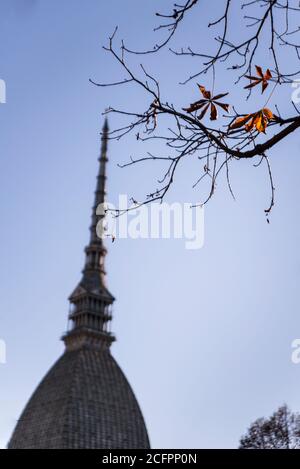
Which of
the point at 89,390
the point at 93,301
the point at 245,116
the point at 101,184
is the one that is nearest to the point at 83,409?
the point at 89,390

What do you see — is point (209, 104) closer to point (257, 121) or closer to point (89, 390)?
point (257, 121)

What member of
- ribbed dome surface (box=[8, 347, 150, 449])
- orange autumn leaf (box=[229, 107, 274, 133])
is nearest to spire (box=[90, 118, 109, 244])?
ribbed dome surface (box=[8, 347, 150, 449])

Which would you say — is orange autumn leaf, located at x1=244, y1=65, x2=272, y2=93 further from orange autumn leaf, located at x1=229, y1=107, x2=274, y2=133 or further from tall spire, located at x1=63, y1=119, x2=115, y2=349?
tall spire, located at x1=63, y1=119, x2=115, y2=349

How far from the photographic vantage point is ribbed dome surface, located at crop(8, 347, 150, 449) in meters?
121

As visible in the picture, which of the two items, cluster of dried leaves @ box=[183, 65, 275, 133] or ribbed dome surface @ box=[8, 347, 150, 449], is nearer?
cluster of dried leaves @ box=[183, 65, 275, 133]

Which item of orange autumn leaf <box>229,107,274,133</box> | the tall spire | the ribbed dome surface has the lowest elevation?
orange autumn leaf <box>229,107,274,133</box>

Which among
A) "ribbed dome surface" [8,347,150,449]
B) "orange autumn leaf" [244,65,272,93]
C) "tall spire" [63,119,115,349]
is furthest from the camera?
"tall spire" [63,119,115,349]

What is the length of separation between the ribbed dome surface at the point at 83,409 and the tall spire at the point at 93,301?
2164 millimetres

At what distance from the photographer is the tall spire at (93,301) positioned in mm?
127688

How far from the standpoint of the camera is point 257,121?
7676 mm

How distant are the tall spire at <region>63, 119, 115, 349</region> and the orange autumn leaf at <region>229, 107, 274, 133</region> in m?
119

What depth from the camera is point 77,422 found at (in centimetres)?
12106

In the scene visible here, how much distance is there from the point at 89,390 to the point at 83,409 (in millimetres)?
3915
